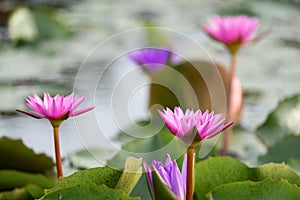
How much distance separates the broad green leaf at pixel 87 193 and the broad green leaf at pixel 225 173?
0.22 metres

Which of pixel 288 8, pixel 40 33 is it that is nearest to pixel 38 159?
pixel 40 33

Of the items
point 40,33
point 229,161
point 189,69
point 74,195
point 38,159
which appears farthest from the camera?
point 40,33

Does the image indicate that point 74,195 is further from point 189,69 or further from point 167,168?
point 189,69

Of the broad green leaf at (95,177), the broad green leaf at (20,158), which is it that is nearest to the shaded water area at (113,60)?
the broad green leaf at (20,158)

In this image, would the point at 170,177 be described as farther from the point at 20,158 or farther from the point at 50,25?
the point at 50,25

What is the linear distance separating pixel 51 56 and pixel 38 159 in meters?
1.27

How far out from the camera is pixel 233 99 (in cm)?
175

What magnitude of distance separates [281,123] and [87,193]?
2.58 ft

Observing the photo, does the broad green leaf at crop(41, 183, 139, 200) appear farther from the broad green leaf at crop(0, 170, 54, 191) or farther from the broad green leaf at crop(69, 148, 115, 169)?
the broad green leaf at crop(69, 148, 115, 169)

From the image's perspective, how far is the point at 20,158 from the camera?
4.41 feet

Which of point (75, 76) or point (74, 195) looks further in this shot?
point (75, 76)

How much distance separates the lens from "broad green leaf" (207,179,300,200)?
95 cm

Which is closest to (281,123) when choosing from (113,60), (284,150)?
(284,150)

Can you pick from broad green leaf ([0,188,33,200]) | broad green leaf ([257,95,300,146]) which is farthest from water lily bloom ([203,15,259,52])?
broad green leaf ([0,188,33,200])
